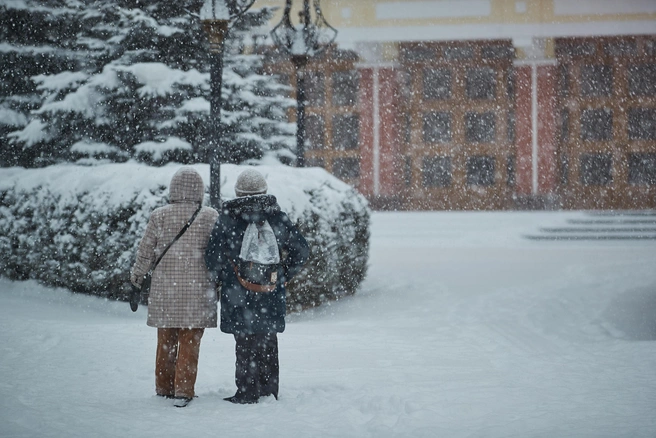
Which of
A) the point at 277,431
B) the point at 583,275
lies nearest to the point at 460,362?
the point at 277,431

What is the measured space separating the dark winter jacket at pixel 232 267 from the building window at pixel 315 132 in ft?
81.7

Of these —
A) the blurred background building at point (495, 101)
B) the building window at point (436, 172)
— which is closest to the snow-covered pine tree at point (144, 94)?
the blurred background building at point (495, 101)

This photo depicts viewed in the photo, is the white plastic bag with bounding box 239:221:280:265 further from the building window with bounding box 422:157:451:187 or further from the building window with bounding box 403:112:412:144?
the building window with bounding box 403:112:412:144

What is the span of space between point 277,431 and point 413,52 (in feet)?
86.2

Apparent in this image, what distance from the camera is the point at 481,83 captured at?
2914 centimetres

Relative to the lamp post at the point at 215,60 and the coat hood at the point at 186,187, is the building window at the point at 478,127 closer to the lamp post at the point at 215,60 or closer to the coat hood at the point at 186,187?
the lamp post at the point at 215,60

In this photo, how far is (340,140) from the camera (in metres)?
29.6

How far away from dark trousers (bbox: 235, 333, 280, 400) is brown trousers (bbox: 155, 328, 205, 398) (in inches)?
12.0

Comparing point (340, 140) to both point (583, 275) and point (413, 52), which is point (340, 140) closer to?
point (413, 52)

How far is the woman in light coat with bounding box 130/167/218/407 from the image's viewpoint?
5027 mm

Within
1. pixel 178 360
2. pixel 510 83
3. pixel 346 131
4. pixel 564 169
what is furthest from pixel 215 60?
pixel 564 169

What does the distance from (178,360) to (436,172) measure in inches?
981

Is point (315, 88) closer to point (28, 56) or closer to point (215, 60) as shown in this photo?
point (28, 56)

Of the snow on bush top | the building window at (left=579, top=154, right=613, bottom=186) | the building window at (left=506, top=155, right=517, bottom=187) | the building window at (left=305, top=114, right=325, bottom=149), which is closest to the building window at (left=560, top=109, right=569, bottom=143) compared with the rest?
the building window at (left=579, top=154, right=613, bottom=186)
